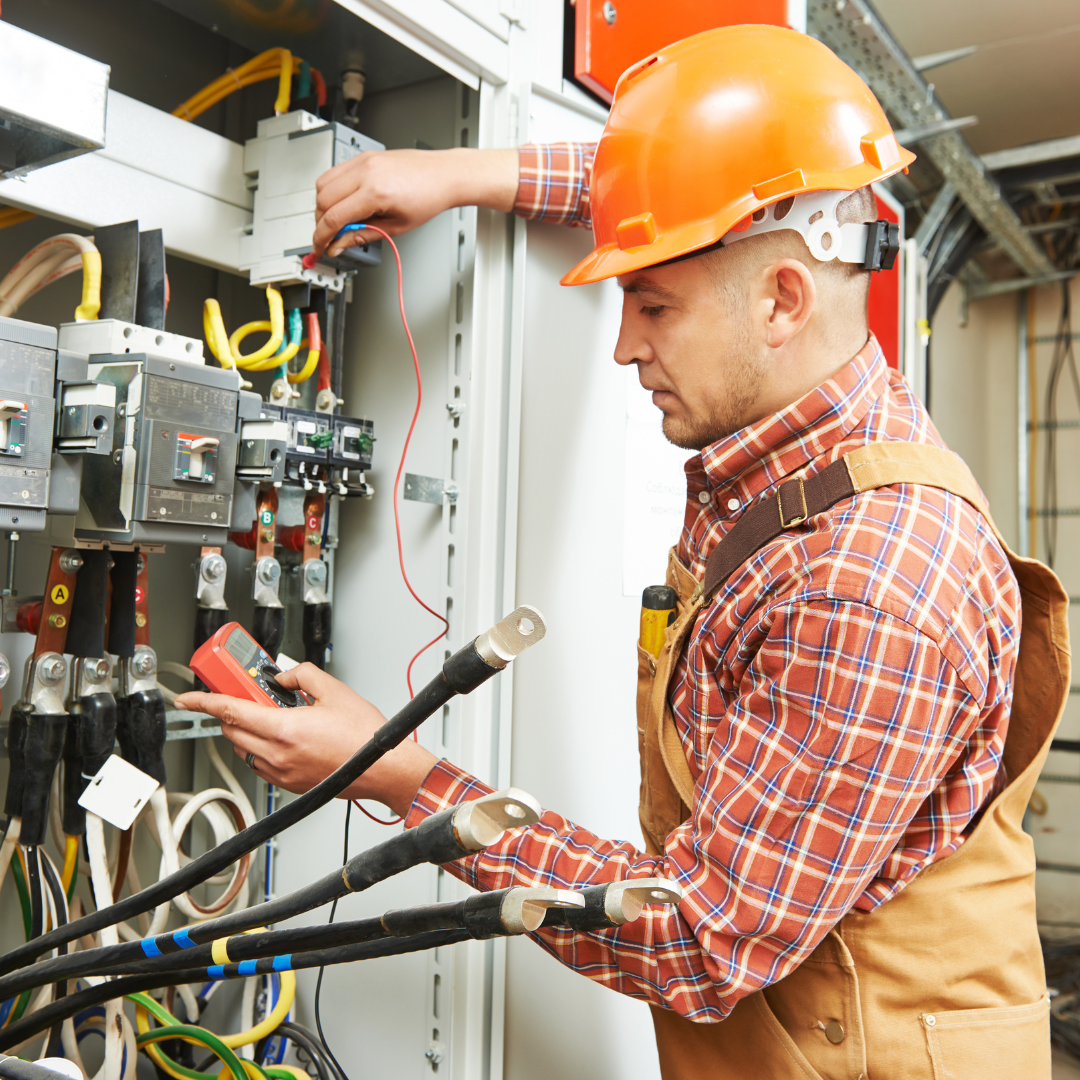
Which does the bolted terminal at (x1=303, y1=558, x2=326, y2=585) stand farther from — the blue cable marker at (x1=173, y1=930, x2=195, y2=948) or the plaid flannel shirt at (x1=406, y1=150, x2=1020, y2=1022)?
the blue cable marker at (x1=173, y1=930, x2=195, y2=948)

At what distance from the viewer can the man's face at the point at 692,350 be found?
2.69ft

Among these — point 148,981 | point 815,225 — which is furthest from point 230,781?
Result: point 815,225

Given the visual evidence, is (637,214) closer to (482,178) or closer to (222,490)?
(482,178)

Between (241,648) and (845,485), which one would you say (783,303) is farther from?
(241,648)

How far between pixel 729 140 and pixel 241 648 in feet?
2.07

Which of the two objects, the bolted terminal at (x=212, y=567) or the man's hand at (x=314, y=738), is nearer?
the man's hand at (x=314, y=738)

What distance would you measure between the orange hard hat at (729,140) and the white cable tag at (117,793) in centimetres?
Answer: 69

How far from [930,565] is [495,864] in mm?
424

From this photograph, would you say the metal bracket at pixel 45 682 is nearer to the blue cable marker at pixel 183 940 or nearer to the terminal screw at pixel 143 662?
the terminal screw at pixel 143 662

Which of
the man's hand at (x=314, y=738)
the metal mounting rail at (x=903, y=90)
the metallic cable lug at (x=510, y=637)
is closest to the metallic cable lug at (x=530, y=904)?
the metallic cable lug at (x=510, y=637)

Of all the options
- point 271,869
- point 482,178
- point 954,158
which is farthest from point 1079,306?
point 271,869

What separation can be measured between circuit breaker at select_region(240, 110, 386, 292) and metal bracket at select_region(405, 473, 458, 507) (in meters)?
0.26

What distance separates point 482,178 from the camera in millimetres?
1067

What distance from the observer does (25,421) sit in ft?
2.64
